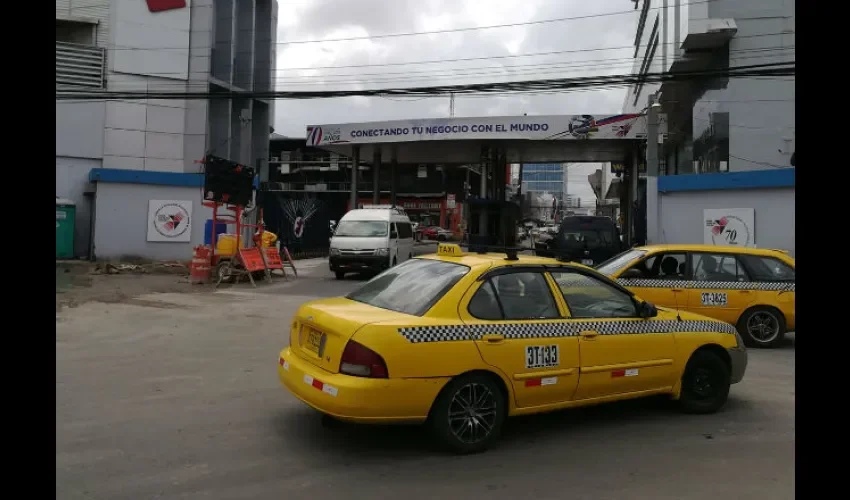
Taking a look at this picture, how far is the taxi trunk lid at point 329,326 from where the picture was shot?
460 centimetres

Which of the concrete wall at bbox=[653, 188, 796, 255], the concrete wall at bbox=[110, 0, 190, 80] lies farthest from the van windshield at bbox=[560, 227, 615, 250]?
the concrete wall at bbox=[110, 0, 190, 80]

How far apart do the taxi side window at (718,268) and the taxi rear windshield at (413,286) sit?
5.94 metres

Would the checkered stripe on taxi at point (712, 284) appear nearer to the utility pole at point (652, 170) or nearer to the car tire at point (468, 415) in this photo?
the car tire at point (468, 415)

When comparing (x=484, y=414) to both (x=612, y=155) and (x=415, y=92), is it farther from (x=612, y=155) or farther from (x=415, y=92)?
(x=612, y=155)

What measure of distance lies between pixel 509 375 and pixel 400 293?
1.14 m

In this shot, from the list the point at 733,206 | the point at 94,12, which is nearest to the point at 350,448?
the point at 733,206

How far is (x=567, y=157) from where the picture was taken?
34.7m

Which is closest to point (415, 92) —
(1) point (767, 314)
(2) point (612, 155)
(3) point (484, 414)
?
(1) point (767, 314)

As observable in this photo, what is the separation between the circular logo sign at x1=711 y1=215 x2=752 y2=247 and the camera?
60.2ft

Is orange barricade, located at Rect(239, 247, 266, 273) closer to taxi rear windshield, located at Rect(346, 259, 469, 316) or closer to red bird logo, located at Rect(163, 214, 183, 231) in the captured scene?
red bird logo, located at Rect(163, 214, 183, 231)

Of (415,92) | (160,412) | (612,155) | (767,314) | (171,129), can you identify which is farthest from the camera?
(612,155)

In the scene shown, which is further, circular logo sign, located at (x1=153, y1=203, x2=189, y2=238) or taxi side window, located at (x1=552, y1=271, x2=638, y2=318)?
circular logo sign, located at (x1=153, y1=203, x2=189, y2=238)

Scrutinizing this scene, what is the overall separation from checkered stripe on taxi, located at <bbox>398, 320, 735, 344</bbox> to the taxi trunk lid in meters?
0.27

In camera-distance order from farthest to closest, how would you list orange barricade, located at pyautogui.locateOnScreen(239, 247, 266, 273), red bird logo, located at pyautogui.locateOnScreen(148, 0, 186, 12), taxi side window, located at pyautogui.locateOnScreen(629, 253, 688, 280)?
red bird logo, located at pyautogui.locateOnScreen(148, 0, 186, 12), orange barricade, located at pyautogui.locateOnScreen(239, 247, 266, 273), taxi side window, located at pyautogui.locateOnScreen(629, 253, 688, 280)
